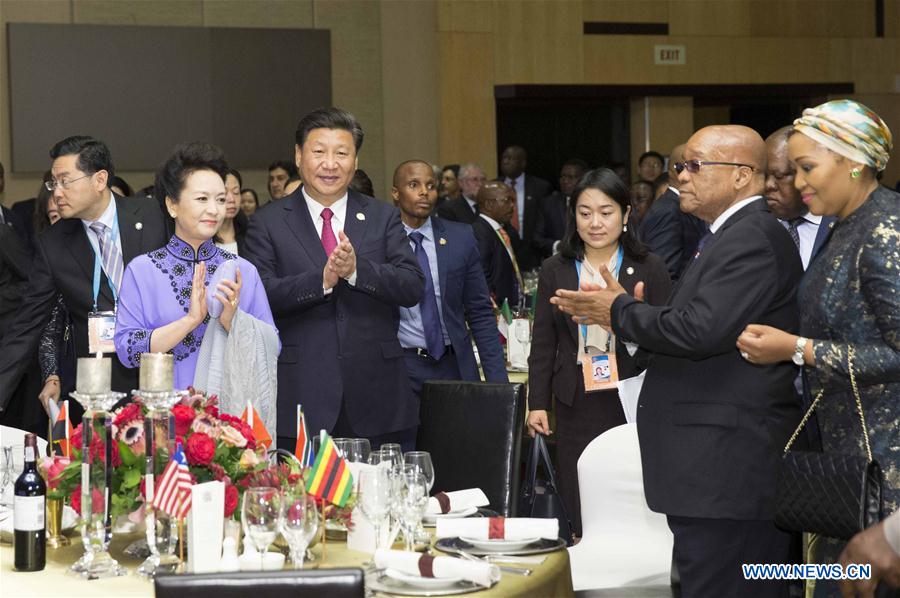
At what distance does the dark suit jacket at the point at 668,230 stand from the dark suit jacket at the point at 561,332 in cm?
216

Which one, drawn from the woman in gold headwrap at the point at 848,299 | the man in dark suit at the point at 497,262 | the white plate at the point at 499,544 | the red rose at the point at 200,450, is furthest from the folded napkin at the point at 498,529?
the man in dark suit at the point at 497,262

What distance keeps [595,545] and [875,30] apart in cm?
1181

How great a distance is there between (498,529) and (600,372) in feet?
5.74

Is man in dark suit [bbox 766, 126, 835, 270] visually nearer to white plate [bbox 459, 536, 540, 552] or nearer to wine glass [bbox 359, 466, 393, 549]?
white plate [bbox 459, 536, 540, 552]

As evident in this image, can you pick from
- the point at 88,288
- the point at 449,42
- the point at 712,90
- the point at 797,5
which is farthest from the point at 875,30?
the point at 88,288

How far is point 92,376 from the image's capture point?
2.72 meters

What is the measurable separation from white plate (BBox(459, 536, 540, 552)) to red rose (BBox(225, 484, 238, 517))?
1.80 feet

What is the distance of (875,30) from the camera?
14266mm

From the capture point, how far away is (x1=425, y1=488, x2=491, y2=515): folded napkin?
124 inches

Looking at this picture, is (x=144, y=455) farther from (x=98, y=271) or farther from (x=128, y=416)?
(x=98, y=271)

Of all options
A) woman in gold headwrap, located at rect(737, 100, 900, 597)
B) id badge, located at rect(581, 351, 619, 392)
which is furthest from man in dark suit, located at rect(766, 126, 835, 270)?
woman in gold headwrap, located at rect(737, 100, 900, 597)

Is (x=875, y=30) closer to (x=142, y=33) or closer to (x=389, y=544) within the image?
(x=142, y=33)

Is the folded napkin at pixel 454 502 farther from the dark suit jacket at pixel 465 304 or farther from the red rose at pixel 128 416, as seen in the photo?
the dark suit jacket at pixel 465 304

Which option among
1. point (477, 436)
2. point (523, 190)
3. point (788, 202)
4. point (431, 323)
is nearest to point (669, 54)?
point (523, 190)
